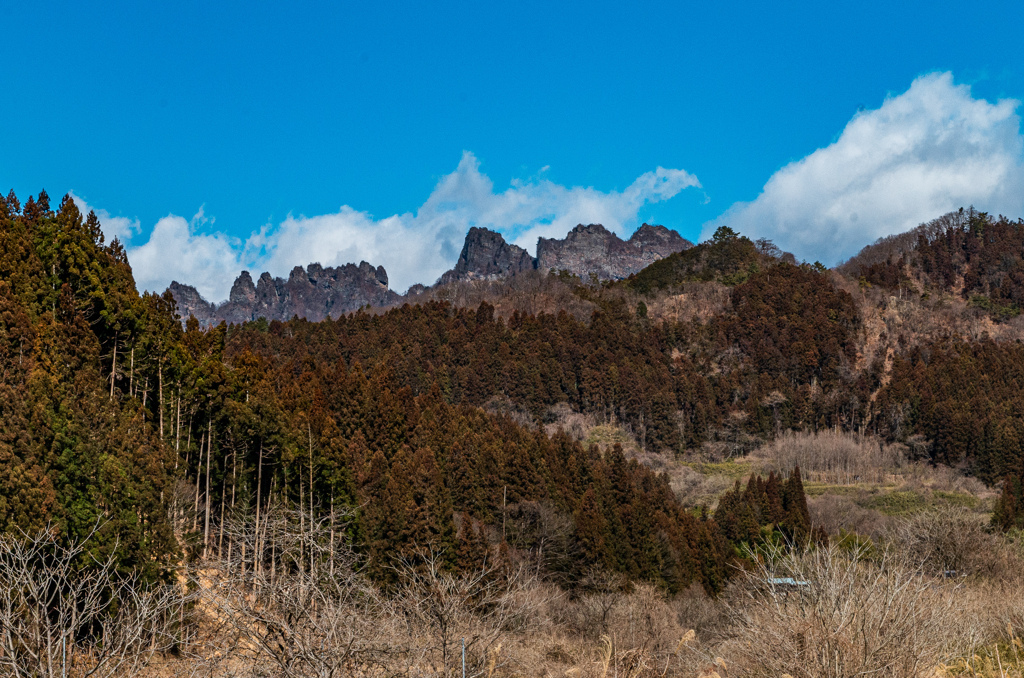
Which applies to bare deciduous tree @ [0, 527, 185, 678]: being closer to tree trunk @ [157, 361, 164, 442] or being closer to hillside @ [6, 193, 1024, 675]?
hillside @ [6, 193, 1024, 675]

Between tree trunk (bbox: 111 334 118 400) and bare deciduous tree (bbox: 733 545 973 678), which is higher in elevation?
tree trunk (bbox: 111 334 118 400)

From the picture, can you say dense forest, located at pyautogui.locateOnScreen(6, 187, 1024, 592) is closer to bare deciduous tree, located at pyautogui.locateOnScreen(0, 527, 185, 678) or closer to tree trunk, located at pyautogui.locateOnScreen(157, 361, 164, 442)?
tree trunk, located at pyautogui.locateOnScreen(157, 361, 164, 442)

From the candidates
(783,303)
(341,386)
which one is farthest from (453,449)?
(783,303)

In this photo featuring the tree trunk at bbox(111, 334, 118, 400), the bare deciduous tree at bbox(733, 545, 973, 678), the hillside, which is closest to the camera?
the bare deciduous tree at bbox(733, 545, 973, 678)

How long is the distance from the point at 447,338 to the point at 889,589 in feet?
232

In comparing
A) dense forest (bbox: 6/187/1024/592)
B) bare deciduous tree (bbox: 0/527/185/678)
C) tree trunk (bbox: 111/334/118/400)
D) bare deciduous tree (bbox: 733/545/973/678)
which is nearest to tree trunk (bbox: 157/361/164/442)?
dense forest (bbox: 6/187/1024/592)

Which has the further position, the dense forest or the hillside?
the dense forest

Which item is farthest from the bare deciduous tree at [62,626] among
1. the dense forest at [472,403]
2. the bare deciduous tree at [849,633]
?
the bare deciduous tree at [849,633]

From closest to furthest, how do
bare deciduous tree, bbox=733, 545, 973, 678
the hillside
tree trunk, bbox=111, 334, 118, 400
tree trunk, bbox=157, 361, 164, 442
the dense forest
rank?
bare deciduous tree, bbox=733, 545, 973, 678 → the hillside → the dense forest → tree trunk, bbox=111, 334, 118, 400 → tree trunk, bbox=157, 361, 164, 442

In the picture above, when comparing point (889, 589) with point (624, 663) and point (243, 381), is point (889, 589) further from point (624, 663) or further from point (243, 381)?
point (243, 381)

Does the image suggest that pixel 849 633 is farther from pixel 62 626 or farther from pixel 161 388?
pixel 161 388

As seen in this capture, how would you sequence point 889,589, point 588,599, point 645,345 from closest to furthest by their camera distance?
point 889,589 → point 588,599 → point 645,345

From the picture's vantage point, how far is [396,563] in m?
31.8

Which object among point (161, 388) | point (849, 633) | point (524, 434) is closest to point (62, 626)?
point (849, 633)
